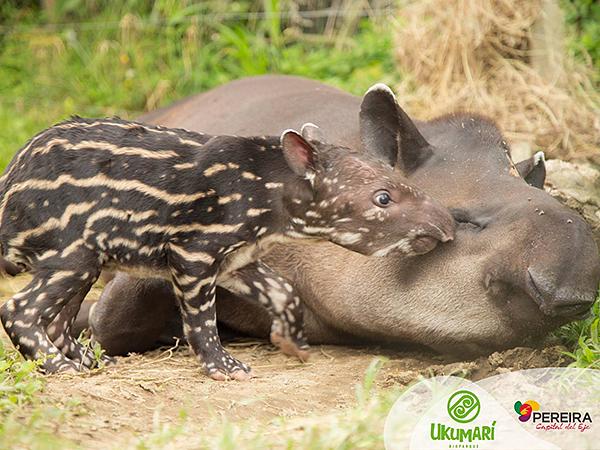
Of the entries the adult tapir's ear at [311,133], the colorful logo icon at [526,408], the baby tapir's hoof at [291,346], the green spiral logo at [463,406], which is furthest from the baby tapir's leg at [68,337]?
the colorful logo icon at [526,408]

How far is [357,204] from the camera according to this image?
477cm

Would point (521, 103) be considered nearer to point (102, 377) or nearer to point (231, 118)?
point (231, 118)

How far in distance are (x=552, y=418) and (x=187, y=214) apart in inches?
67.2

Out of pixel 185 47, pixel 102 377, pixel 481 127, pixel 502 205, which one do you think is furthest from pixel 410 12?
pixel 102 377

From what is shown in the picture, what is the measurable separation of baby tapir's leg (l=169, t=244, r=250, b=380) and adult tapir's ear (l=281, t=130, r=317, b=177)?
0.53 meters

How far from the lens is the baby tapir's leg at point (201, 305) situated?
4.79 metres

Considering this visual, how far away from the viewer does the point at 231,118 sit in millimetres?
7336

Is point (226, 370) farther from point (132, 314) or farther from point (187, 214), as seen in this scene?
point (132, 314)

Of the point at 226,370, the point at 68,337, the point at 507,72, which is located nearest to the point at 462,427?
the point at 226,370

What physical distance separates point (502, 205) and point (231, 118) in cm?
282

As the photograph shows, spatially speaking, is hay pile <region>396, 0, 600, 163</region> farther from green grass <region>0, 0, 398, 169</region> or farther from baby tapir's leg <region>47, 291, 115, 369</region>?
baby tapir's leg <region>47, 291, 115, 369</region>

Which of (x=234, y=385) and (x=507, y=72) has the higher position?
(x=507, y=72)

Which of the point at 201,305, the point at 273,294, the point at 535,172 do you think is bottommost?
the point at 273,294

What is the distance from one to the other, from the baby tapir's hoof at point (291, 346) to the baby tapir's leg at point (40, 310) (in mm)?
947
